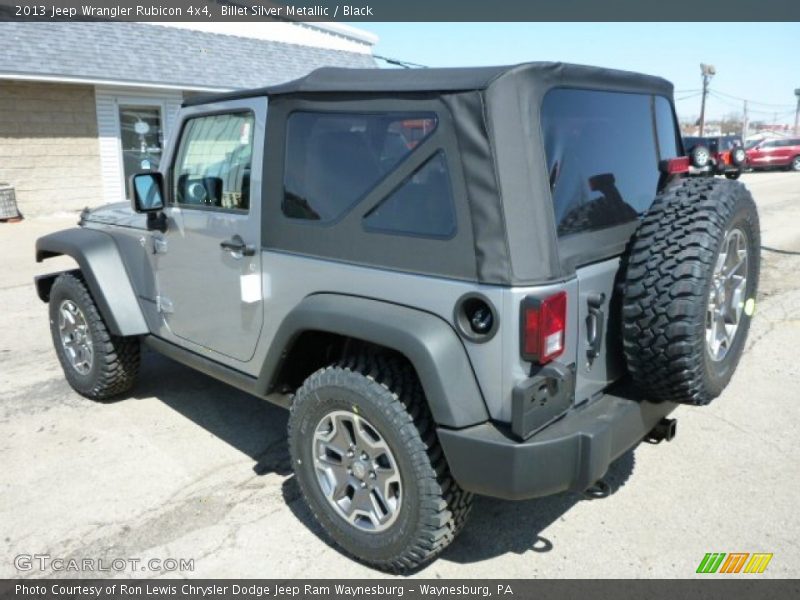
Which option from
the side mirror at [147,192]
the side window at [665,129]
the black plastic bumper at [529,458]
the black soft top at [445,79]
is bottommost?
the black plastic bumper at [529,458]

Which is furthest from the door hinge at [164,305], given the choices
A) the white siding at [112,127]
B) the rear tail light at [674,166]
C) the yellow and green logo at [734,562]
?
the white siding at [112,127]

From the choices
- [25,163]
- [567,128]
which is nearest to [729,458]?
[567,128]

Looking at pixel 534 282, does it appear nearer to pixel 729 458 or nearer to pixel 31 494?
pixel 729 458

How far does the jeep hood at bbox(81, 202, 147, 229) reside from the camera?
4.04 meters

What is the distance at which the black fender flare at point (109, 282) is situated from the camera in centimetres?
406

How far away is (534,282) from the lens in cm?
231

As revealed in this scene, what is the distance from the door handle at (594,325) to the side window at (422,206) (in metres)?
0.61

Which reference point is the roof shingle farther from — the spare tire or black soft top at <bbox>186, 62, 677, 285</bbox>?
the spare tire

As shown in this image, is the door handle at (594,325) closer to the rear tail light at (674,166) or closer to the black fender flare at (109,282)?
the rear tail light at (674,166)

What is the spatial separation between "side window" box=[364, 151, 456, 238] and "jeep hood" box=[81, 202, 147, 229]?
196 cm

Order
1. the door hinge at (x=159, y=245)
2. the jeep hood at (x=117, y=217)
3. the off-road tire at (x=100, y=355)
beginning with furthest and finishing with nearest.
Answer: the off-road tire at (x=100, y=355), the jeep hood at (x=117, y=217), the door hinge at (x=159, y=245)

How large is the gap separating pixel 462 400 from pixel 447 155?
0.87 meters

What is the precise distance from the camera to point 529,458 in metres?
2.30

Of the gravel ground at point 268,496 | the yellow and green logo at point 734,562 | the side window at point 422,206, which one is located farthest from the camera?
the gravel ground at point 268,496
